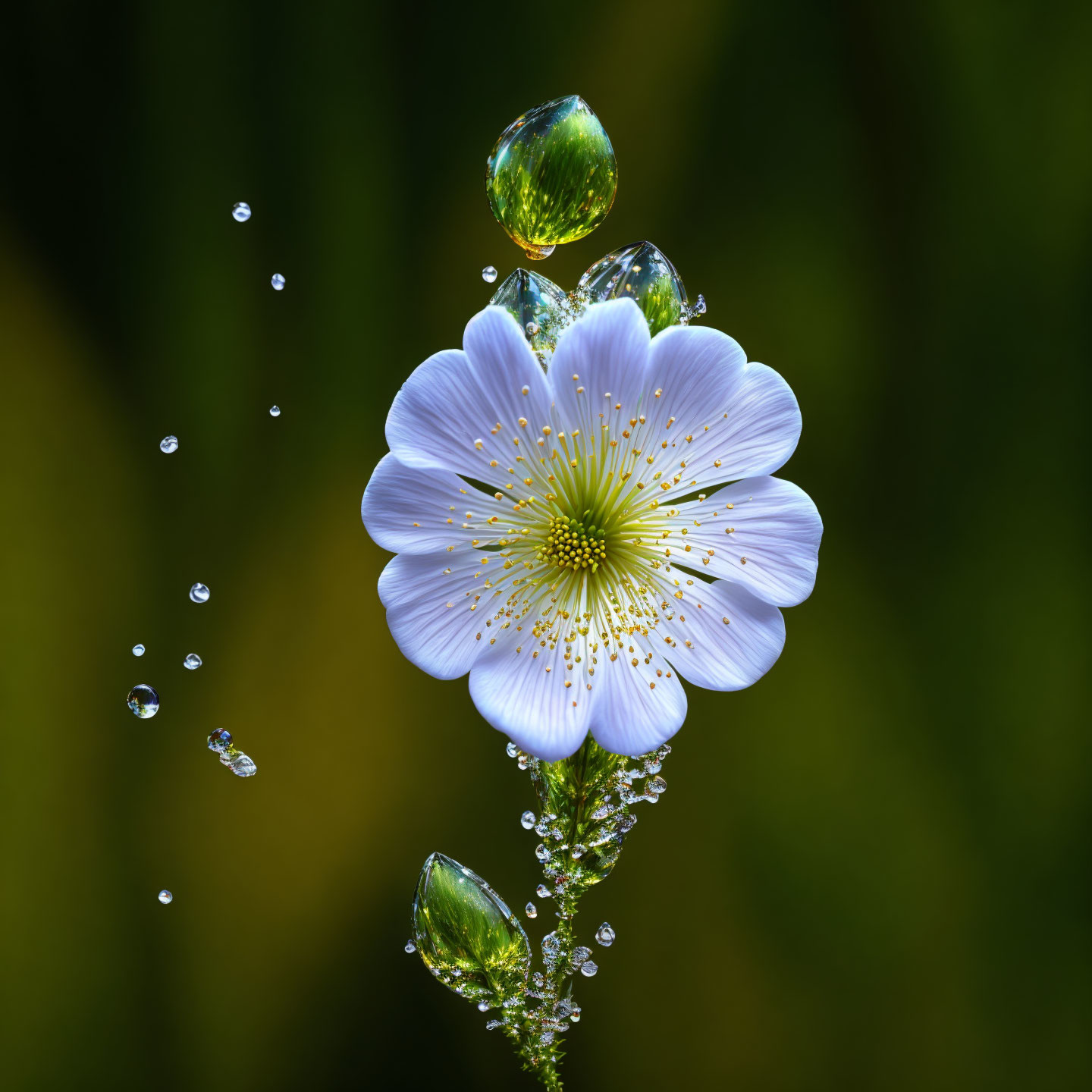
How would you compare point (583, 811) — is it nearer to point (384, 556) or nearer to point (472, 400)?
point (472, 400)

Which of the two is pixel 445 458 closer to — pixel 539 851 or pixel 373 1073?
pixel 539 851

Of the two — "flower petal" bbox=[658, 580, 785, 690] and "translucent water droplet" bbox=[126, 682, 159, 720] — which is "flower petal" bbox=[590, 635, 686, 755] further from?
"translucent water droplet" bbox=[126, 682, 159, 720]

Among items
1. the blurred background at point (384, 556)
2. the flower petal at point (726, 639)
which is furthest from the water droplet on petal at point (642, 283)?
the blurred background at point (384, 556)

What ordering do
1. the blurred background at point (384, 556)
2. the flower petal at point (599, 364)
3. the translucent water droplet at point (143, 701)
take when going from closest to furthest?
1. the flower petal at point (599, 364)
2. the translucent water droplet at point (143, 701)
3. the blurred background at point (384, 556)

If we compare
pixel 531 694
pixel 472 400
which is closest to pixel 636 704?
pixel 531 694

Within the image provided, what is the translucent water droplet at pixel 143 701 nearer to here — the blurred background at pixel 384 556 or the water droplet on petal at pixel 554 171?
the blurred background at pixel 384 556

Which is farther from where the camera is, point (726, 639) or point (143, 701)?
point (143, 701)
